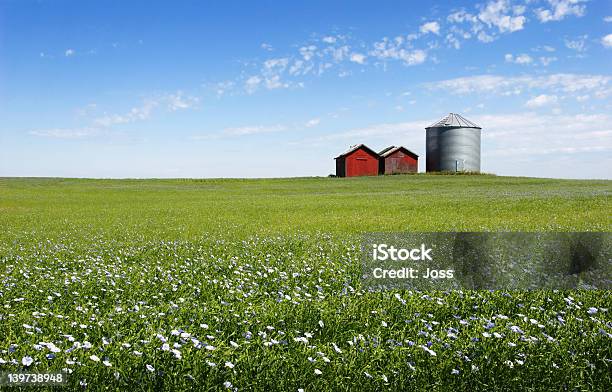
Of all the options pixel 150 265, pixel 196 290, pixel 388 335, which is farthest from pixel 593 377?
pixel 150 265

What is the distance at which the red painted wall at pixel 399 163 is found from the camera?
82.0 meters

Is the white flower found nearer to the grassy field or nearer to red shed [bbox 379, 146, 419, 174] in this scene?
the grassy field

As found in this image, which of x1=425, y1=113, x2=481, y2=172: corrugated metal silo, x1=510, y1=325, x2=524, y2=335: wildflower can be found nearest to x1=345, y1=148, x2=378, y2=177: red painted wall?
x1=425, y1=113, x2=481, y2=172: corrugated metal silo

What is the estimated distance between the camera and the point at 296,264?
36.1 ft

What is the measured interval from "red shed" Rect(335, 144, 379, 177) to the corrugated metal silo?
898 cm

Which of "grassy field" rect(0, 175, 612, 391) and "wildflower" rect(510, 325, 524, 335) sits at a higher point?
"wildflower" rect(510, 325, 524, 335)

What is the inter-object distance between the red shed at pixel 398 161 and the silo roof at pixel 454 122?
659 centimetres

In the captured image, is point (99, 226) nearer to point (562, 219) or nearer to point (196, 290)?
point (196, 290)

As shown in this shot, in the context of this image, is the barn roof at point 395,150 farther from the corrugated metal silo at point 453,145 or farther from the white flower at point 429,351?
the white flower at point 429,351

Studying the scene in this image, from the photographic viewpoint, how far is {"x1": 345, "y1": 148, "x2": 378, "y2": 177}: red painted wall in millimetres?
80750

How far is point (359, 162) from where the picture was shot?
81.2 m

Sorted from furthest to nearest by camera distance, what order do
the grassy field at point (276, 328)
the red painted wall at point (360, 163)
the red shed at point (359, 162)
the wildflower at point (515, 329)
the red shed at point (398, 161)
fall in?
the red shed at point (398, 161), the red painted wall at point (360, 163), the red shed at point (359, 162), the wildflower at point (515, 329), the grassy field at point (276, 328)

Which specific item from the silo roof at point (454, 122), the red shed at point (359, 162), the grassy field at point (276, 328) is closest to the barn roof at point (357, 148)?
the red shed at point (359, 162)

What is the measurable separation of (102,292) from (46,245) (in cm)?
750
